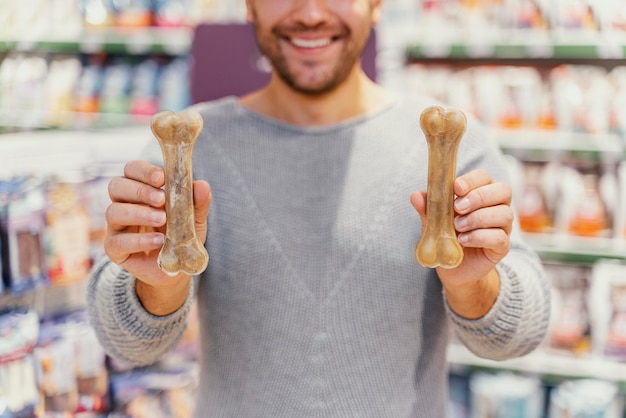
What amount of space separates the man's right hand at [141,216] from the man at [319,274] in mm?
141

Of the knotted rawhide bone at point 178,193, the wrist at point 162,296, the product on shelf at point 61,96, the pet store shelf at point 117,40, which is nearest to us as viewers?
the knotted rawhide bone at point 178,193

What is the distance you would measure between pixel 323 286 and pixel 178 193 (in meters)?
0.38

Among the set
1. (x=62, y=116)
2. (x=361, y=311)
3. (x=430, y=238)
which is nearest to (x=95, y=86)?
(x=62, y=116)

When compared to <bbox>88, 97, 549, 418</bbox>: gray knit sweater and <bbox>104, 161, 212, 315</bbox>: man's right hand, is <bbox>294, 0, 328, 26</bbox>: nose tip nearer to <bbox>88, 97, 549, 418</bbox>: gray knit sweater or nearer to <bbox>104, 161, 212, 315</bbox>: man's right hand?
<bbox>88, 97, 549, 418</bbox>: gray knit sweater

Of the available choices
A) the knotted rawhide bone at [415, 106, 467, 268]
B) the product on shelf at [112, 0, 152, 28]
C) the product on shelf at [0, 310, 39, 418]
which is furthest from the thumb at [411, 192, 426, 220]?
the product on shelf at [112, 0, 152, 28]

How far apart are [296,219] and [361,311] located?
0.19 m

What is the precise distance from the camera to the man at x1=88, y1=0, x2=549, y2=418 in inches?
45.4

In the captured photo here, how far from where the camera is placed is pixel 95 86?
310 centimetres

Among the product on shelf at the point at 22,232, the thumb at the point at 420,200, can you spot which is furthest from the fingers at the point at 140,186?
the product on shelf at the point at 22,232

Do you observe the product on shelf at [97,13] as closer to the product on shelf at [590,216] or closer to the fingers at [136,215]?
the product on shelf at [590,216]

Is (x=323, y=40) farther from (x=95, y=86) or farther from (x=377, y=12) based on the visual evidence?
(x=95, y=86)

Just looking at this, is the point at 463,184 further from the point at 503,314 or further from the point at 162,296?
the point at 162,296

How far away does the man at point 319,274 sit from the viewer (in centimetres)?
115

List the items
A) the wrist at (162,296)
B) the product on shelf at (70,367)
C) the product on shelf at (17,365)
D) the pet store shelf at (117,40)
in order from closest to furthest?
the wrist at (162,296)
the product on shelf at (17,365)
the product on shelf at (70,367)
the pet store shelf at (117,40)
